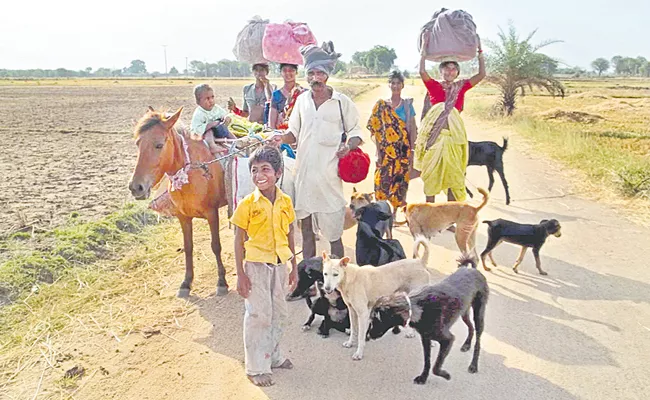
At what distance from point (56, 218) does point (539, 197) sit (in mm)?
8524

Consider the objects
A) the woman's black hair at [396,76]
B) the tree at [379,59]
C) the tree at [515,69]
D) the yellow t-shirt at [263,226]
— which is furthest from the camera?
the tree at [379,59]

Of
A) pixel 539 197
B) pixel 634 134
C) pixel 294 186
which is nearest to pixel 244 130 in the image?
pixel 294 186

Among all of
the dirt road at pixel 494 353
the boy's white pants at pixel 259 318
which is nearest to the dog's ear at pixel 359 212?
the dirt road at pixel 494 353

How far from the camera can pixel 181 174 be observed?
5.70m

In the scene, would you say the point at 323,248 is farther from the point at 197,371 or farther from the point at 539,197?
the point at 539,197

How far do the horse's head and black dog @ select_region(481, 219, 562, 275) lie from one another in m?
3.68

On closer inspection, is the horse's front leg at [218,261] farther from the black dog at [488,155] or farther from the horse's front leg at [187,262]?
→ the black dog at [488,155]

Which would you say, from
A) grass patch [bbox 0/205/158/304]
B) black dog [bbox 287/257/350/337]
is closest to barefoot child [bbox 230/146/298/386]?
black dog [bbox 287/257/350/337]

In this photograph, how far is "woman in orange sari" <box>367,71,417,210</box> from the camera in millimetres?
7766

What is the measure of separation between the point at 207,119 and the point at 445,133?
10.1 feet

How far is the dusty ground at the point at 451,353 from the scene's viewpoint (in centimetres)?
419

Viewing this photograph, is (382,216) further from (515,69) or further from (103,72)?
(103,72)

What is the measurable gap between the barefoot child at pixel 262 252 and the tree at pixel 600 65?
176m

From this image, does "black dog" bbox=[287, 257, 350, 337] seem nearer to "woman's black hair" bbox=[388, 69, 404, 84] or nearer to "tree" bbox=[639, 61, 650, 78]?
"woman's black hair" bbox=[388, 69, 404, 84]
